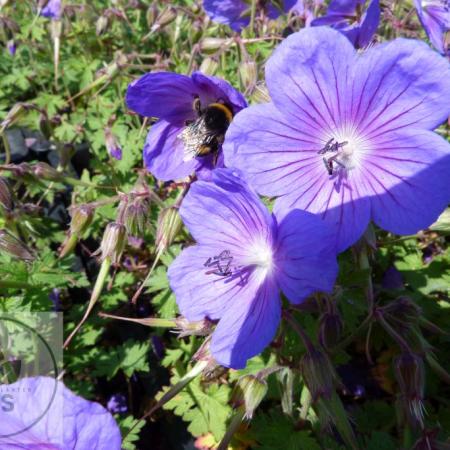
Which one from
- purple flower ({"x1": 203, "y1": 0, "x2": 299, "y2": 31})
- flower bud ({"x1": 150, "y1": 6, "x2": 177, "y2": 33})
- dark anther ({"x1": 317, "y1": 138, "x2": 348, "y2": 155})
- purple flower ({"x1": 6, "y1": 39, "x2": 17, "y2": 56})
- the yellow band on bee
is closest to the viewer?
dark anther ({"x1": 317, "y1": 138, "x2": 348, "y2": 155})

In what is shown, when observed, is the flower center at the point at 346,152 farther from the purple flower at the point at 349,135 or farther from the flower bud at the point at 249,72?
the flower bud at the point at 249,72

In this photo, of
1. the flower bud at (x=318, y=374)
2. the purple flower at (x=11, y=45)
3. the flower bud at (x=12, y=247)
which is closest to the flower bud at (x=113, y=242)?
the flower bud at (x=12, y=247)

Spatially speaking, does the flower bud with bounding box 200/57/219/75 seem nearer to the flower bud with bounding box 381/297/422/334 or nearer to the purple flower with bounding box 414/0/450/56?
the purple flower with bounding box 414/0/450/56

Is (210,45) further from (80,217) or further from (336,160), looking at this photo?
(336,160)

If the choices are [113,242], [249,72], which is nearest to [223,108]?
[249,72]

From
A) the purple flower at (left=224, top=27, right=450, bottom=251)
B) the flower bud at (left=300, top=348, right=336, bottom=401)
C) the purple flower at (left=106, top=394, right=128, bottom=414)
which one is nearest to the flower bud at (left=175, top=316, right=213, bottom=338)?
the flower bud at (left=300, top=348, right=336, bottom=401)
